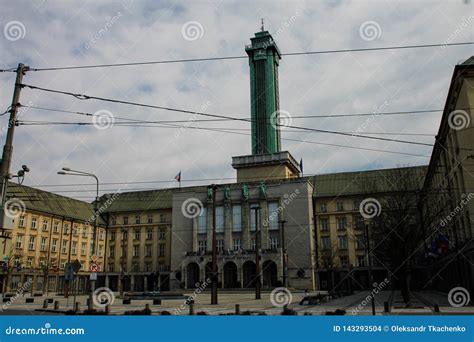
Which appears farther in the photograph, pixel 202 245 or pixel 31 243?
pixel 202 245

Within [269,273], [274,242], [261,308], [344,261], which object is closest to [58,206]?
[274,242]

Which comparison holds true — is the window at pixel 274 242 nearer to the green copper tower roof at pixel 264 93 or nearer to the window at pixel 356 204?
the window at pixel 356 204

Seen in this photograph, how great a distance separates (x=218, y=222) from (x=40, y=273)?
94.8ft

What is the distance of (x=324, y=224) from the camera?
2891 inches

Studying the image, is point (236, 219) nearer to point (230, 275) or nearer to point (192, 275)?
point (230, 275)

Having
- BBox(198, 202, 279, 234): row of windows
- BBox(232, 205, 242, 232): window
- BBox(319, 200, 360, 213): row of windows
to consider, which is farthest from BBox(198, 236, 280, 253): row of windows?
BBox(319, 200, 360, 213): row of windows

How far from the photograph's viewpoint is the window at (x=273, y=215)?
68.1m

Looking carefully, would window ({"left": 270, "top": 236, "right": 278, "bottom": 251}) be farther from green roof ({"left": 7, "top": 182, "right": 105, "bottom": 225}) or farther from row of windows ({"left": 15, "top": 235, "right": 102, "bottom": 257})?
row of windows ({"left": 15, "top": 235, "right": 102, "bottom": 257})

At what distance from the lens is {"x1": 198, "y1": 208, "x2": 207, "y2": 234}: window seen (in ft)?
235

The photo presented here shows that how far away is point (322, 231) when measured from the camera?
7294 cm

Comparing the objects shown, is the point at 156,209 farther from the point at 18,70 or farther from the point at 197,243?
the point at 18,70

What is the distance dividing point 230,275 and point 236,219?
9322mm

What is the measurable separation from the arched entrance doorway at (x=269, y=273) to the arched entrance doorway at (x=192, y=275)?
39.3 feet

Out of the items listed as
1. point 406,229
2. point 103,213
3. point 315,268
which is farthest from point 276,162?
point 406,229
